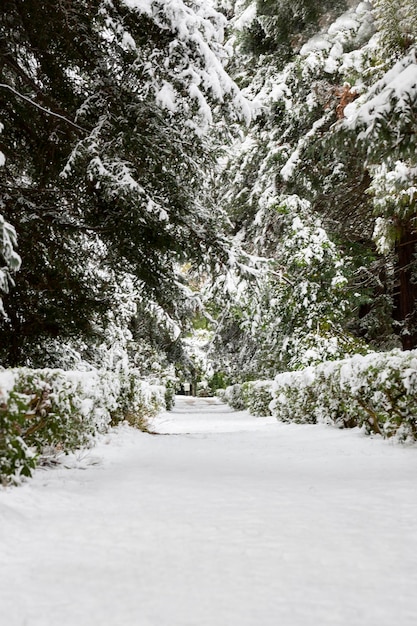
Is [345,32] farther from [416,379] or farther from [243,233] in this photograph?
[416,379]

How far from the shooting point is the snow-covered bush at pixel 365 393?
209 inches

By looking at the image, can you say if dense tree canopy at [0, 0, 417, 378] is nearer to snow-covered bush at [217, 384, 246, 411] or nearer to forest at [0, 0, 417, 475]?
forest at [0, 0, 417, 475]

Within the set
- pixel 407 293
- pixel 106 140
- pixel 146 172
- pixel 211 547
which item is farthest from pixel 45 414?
pixel 407 293

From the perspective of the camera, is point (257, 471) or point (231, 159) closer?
point (257, 471)

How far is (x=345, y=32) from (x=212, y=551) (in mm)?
10767

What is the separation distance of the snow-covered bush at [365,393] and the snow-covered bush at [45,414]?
2.97 meters

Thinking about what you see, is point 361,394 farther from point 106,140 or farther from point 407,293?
point 407,293

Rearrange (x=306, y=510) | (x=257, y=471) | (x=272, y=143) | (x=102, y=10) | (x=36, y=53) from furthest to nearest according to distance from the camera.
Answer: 1. (x=272, y=143)
2. (x=36, y=53)
3. (x=102, y=10)
4. (x=257, y=471)
5. (x=306, y=510)

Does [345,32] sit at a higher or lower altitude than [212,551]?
higher

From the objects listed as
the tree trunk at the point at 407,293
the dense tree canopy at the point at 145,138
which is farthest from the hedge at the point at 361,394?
the tree trunk at the point at 407,293

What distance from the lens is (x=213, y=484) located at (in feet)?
12.5

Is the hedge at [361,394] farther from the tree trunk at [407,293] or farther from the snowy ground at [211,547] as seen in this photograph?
the tree trunk at [407,293]

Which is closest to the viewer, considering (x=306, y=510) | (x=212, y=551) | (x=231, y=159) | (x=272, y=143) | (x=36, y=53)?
(x=212, y=551)

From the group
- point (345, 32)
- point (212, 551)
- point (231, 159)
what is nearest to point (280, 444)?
point (212, 551)
